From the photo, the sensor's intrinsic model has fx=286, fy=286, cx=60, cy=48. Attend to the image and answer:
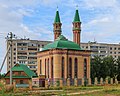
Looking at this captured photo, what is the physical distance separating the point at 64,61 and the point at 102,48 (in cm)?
4663

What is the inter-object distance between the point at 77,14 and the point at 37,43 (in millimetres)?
27503

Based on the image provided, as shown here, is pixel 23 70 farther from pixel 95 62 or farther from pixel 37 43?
pixel 37 43

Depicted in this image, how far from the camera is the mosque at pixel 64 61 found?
65750 mm

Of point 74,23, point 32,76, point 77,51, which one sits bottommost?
point 32,76

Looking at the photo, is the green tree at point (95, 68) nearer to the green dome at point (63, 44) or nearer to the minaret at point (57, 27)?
the green dome at point (63, 44)

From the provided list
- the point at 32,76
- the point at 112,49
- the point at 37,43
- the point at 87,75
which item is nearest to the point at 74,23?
the point at 87,75

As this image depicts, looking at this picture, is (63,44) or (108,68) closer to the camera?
(63,44)

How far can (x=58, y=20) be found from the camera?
77312mm

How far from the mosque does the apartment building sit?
34434 mm

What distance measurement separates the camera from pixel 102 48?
11044cm

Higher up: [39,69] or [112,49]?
[112,49]

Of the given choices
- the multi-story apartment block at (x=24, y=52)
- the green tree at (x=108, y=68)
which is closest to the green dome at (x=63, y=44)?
the green tree at (x=108, y=68)

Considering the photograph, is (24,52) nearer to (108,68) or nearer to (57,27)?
(57,27)

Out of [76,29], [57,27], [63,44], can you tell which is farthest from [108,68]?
[63,44]
